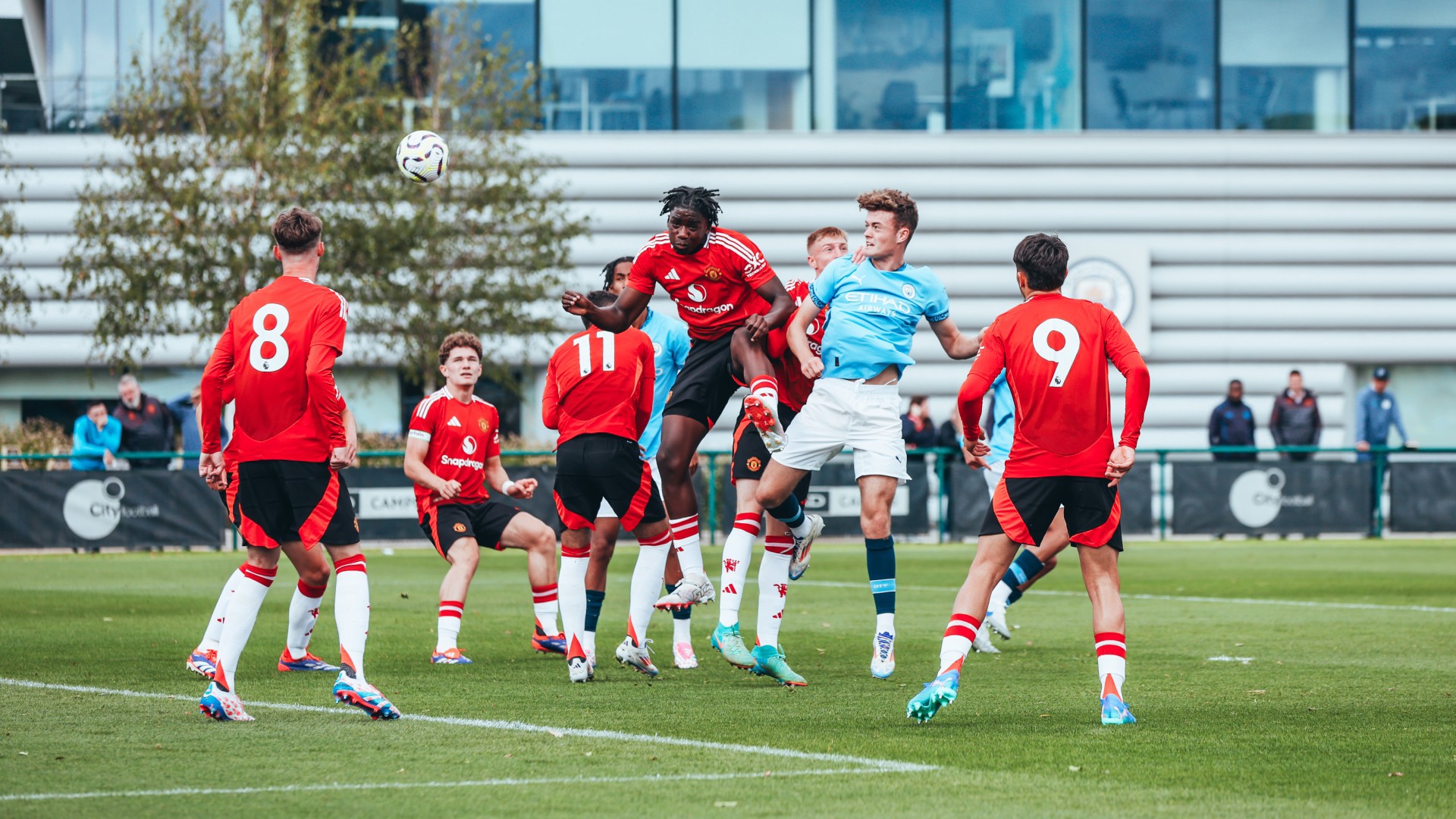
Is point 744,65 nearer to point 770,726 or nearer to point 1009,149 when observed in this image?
point 1009,149

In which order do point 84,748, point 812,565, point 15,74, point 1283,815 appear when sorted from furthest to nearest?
point 15,74, point 812,565, point 84,748, point 1283,815

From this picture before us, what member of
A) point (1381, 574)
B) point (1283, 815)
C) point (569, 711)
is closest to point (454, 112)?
point (1381, 574)

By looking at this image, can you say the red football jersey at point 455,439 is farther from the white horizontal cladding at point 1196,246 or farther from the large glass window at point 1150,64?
the large glass window at point 1150,64

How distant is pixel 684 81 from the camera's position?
93.2 feet

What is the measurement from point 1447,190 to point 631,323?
2439 centimetres

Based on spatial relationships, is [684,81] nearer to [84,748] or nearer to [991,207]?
[991,207]

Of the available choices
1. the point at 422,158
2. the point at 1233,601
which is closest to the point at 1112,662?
the point at 422,158

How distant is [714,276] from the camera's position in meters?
8.25

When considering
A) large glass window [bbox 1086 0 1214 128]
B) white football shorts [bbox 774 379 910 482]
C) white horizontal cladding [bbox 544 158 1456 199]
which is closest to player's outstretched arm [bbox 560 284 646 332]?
white football shorts [bbox 774 379 910 482]

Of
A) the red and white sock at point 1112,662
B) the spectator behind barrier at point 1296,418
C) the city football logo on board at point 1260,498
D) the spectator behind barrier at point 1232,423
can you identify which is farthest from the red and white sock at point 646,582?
the spectator behind barrier at point 1296,418

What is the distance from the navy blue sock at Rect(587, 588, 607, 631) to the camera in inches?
339

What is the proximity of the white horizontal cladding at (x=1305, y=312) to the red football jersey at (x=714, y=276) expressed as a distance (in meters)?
21.2

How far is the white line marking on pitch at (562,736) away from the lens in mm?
5172

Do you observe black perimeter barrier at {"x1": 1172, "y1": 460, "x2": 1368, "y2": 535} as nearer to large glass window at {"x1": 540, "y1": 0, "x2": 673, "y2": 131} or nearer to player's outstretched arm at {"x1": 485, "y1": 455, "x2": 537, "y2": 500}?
large glass window at {"x1": 540, "y1": 0, "x2": 673, "y2": 131}
